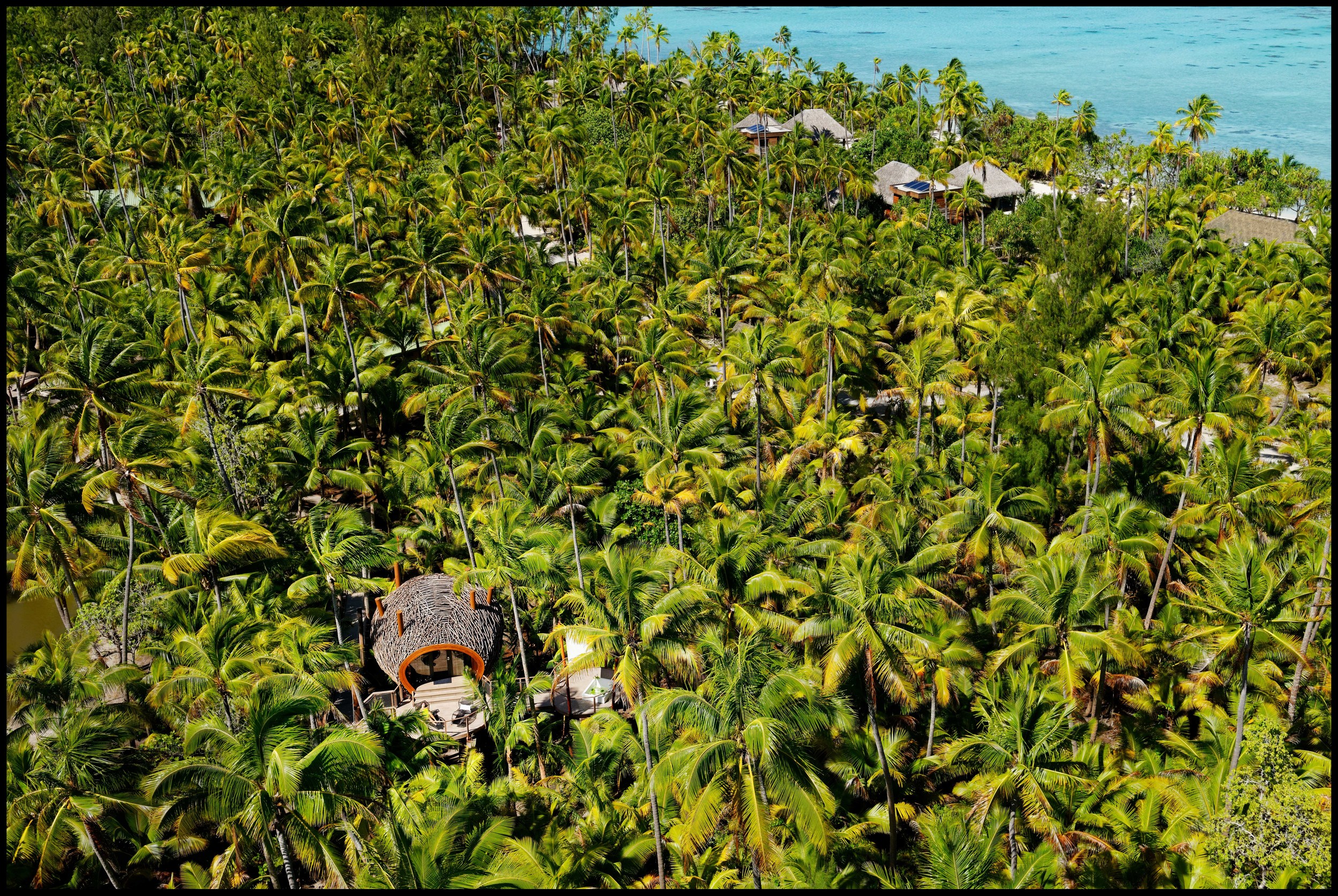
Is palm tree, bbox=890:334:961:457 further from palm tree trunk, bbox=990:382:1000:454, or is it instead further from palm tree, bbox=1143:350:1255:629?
palm tree, bbox=1143:350:1255:629

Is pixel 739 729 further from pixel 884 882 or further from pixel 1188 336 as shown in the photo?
pixel 1188 336

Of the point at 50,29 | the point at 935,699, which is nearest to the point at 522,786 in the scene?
the point at 935,699

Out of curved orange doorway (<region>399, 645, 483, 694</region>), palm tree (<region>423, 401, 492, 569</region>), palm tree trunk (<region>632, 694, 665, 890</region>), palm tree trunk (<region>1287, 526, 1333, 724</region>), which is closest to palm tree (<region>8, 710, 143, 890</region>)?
curved orange doorway (<region>399, 645, 483, 694</region>)

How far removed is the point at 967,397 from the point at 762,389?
30.6 ft

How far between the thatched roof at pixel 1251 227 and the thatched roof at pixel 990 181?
14.0m

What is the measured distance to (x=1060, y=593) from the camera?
79.7ft

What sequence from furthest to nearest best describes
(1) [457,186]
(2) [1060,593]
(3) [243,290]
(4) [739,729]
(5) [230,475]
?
(1) [457,186]
(3) [243,290]
(5) [230,475]
(2) [1060,593]
(4) [739,729]

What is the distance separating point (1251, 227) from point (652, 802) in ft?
210

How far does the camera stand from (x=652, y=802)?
2122 centimetres

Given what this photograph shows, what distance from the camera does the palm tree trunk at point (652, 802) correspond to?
2109 centimetres

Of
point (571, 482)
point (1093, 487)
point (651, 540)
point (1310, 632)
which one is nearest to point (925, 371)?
point (1093, 487)

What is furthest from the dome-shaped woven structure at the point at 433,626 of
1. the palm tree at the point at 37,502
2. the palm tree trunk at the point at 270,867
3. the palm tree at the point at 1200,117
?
the palm tree at the point at 1200,117

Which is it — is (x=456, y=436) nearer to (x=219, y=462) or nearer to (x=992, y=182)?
(x=219, y=462)

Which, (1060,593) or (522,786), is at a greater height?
(1060,593)
